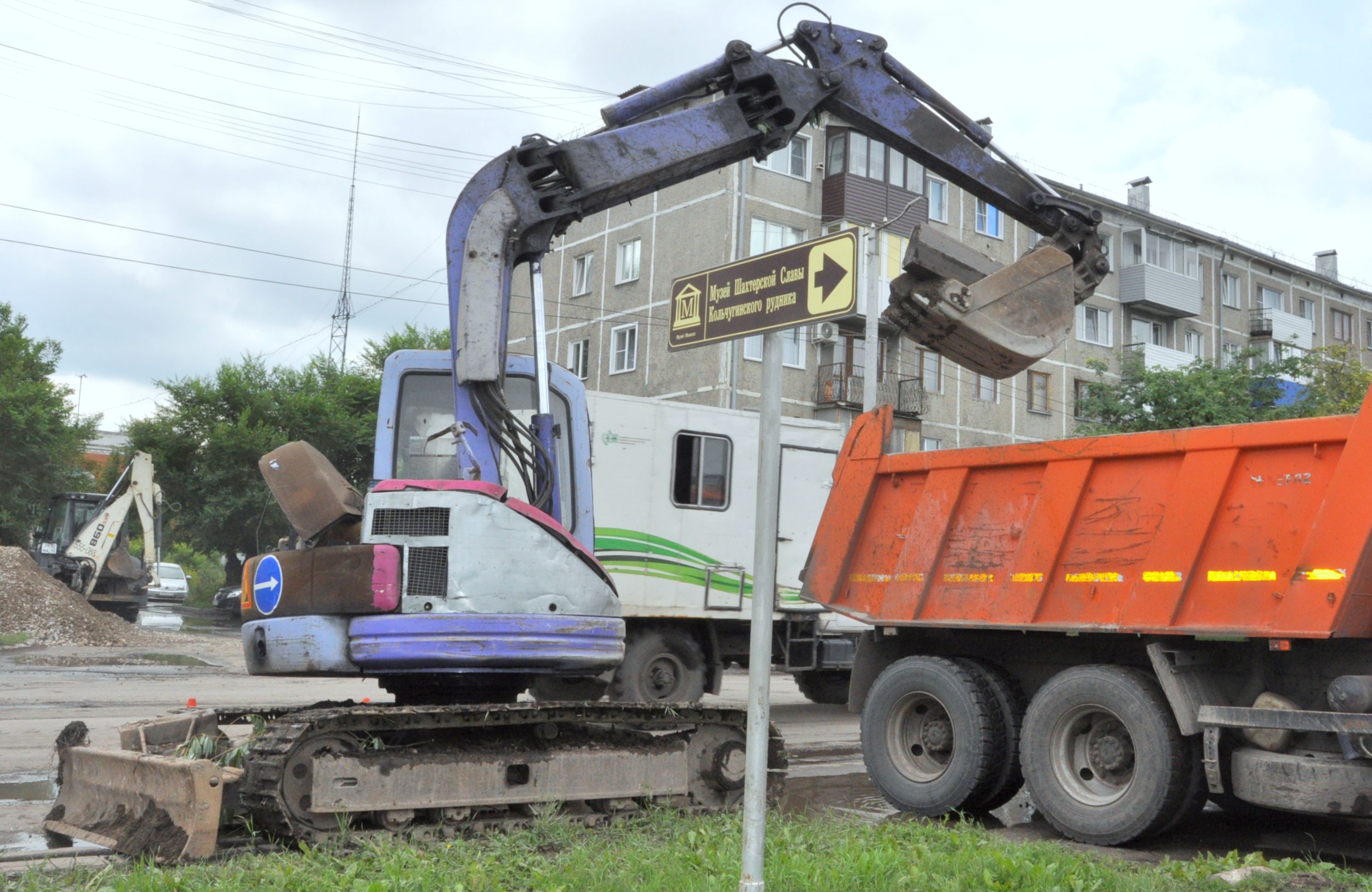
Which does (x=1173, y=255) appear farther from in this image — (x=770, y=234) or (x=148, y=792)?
(x=148, y=792)

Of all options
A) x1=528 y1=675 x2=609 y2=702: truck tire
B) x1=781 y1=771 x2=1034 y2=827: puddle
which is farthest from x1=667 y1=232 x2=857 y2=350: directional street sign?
x1=528 y1=675 x2=609 y2=702: truck tire

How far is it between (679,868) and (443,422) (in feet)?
14.0

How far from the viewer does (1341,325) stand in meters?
53.2

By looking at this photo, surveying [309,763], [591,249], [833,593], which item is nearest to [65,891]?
[309,763]

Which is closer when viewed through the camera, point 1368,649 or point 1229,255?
point 1368,649

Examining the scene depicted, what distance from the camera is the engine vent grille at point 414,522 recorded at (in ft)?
21.4

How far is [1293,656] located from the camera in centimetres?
680

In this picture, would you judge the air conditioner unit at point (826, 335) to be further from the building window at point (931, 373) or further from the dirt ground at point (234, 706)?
the dirt ground at point (234, 706)

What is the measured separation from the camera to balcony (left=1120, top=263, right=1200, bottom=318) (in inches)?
1690

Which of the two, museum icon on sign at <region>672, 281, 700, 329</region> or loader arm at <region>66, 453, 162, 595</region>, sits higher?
museum icon on sign at <region>672, 281, 700, 329</region>

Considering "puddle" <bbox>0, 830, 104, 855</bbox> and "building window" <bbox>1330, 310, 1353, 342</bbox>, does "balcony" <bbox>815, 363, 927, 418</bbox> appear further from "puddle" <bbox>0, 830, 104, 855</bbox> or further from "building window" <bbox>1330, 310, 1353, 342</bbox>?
"puddle" <bbox>0, 830, 104, 855</bbox>

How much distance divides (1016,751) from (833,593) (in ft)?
5.57

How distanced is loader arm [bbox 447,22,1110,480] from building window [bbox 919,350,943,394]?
2866 centimetres

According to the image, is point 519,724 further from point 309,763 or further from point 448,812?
point 309,763
